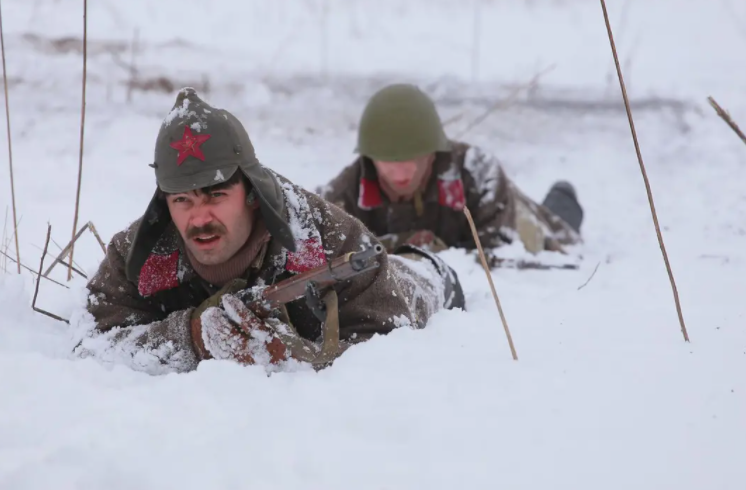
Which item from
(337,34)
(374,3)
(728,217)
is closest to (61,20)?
(337,34)

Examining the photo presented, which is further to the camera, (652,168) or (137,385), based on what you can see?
(652,168)

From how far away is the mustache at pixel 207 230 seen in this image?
2326 mm

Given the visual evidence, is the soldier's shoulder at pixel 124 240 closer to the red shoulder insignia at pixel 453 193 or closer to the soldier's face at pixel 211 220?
the soldier's face at pixel 211 220

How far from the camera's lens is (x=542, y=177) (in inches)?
247

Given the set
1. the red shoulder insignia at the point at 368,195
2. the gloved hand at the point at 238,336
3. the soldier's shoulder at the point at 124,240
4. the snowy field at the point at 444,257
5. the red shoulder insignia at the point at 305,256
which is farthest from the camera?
the red shoulder insignia at the point at 368,195

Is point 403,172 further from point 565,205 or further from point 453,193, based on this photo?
point 565,205

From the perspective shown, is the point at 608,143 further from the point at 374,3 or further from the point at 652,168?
the point at 374,3

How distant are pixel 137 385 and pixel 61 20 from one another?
5.51m

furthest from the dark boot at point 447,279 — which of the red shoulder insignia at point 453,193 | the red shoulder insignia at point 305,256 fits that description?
the red shoulder insignia at point 453,193

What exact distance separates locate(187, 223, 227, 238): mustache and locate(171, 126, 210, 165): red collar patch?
209 millimetres

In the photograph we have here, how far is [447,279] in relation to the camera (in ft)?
9.80

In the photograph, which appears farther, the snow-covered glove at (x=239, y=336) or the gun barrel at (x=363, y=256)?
the snow-covered glove at (x=239, y=336)

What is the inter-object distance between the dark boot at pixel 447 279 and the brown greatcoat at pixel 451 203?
0.92 m

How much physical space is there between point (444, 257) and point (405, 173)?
1.80ft
